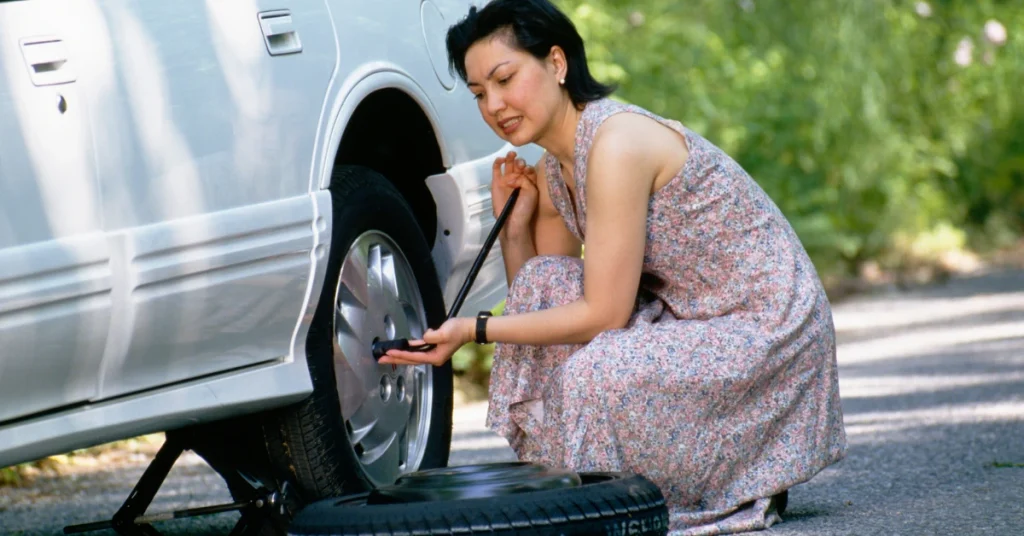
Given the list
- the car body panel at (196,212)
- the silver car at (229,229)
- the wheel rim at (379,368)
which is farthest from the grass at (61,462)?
the car body panel at (196,212)

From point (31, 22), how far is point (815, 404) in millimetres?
1706

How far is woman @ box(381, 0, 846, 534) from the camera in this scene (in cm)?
293

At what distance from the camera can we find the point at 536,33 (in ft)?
10.0

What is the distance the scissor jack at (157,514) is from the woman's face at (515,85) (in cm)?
90

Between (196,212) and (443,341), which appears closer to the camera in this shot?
(196,212)

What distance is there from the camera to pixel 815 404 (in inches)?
122

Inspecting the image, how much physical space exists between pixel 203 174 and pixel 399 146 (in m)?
1.05

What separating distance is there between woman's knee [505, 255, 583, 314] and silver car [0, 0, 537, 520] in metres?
0.36

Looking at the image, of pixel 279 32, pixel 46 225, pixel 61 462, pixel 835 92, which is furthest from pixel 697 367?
pixel 835 92

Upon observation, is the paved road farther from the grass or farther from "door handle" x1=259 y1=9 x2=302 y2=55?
"door handle" x1=259 y1=9 x2=302 y2=55

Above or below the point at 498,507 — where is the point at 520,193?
above

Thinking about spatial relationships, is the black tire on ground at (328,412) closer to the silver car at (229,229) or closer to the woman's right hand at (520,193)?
the silver car at (229,229)

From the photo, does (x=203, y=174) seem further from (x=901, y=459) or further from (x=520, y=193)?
(x=901, y=459)

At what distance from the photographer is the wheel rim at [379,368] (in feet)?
10.6
